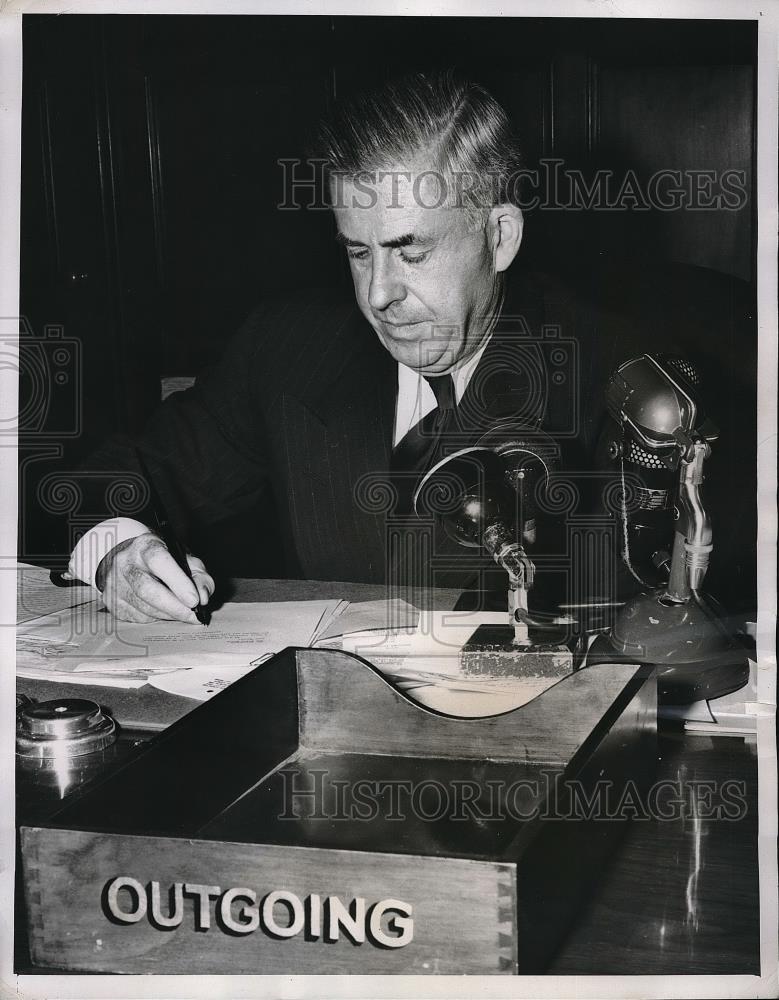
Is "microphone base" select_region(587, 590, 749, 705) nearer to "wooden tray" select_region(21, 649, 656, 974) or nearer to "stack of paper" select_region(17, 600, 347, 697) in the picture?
"wooden tray" select_region(21, 649, 656, 974)

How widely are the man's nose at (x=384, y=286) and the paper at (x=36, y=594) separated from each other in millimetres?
389

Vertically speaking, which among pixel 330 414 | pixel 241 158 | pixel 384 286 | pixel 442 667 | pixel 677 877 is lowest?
pixel 677 877

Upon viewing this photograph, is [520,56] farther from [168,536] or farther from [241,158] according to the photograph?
[168,536]

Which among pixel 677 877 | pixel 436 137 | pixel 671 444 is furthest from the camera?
pixel 436 137

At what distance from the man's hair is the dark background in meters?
0.01

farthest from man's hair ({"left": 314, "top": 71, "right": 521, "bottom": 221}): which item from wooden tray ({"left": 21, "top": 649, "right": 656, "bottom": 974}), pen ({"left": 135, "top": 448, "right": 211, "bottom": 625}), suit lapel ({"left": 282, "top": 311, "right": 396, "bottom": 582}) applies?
wooden tray ({"left": 21, "top": 649, "right": 656, "bottom": 974})

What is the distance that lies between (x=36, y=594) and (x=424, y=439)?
0.37 metres

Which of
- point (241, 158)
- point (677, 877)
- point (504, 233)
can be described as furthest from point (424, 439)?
point (677, 877)

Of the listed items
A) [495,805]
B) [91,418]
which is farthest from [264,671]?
[91,418]

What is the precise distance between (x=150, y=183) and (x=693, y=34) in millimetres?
499

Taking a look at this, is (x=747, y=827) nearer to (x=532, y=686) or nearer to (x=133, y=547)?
(x=532, y=686)

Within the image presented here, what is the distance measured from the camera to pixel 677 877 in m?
0.60

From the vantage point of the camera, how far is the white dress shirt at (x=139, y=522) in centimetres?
85

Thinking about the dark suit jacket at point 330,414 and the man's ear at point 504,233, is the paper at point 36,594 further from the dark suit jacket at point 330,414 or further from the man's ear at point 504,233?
the man's ear at point 504,233
